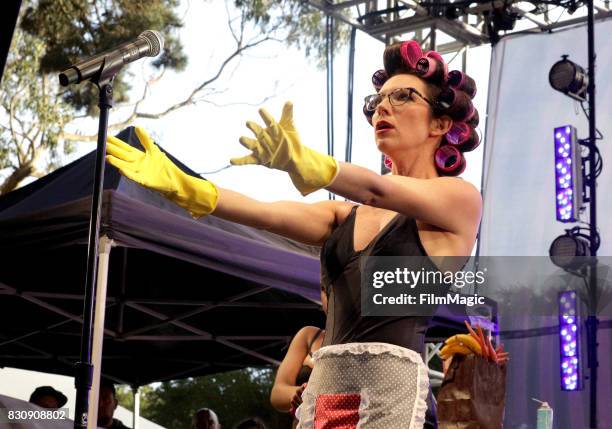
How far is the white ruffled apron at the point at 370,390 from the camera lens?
72.4 inches

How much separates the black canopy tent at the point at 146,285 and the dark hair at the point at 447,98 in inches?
81.9

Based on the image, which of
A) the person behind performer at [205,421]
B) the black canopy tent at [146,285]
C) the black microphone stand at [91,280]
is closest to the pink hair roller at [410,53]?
the black microphone stand at [91,280]

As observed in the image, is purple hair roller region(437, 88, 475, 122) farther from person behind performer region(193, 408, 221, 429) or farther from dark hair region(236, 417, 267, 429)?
person behind performer region(193, 408, 221, 429)

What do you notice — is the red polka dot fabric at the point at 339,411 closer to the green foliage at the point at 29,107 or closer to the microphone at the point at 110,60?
the microphone at the point at 110,60

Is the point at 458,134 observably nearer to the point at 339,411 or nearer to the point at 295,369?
the point at 339,411

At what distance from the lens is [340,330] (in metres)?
1.96

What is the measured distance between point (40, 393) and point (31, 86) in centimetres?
999

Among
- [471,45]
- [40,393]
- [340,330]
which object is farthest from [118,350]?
[340,330]

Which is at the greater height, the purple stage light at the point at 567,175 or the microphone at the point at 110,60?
the purple stage light at the point at 567,175

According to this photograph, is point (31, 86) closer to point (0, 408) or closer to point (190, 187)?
point (0, 408)

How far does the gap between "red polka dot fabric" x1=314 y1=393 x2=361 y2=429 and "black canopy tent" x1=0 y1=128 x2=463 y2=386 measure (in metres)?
2.22

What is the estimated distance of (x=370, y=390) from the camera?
186cm

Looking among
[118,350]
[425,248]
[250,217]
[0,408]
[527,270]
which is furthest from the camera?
[527,270]

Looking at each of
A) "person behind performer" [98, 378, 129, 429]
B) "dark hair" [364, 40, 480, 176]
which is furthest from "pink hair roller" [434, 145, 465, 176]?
"person behind performer" [98, 378, 129, 429]
